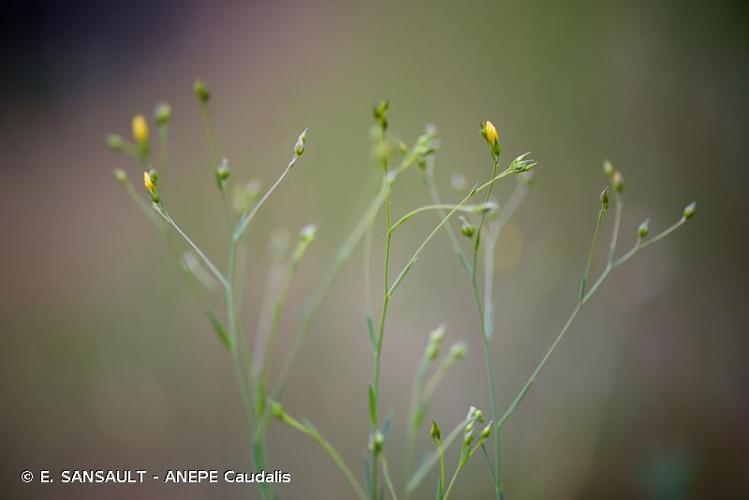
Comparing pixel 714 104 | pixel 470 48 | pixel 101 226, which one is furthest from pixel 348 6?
pixel 714 104

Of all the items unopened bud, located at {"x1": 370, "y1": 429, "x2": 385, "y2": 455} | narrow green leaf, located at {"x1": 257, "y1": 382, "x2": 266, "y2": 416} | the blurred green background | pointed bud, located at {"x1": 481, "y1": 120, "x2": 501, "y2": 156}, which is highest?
the blurred green background

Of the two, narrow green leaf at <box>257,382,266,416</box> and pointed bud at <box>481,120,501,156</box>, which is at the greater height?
pointed bud at <box>481,120,501,156</box>

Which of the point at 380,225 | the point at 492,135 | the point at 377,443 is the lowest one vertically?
the point at 377,443

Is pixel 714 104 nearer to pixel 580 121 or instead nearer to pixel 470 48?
pixel 580 121

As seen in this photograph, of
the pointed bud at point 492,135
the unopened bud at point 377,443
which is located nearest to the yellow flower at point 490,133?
the pointed bud at point 492,135

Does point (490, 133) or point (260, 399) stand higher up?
point (490, 133)

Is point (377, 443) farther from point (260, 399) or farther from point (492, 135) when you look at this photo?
point (492, 135)

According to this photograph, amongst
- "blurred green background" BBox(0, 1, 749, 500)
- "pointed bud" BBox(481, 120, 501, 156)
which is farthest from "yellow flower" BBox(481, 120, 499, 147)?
"blurred green background" BBox(0, 1, 749, 500)

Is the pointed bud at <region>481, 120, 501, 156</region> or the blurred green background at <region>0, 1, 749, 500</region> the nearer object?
the pointed bud at <region>481, 120, 501, 156</region>

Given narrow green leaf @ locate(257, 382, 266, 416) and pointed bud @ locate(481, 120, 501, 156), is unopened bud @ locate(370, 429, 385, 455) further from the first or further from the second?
pointed bud @ locate(481, 120, 501, 156)

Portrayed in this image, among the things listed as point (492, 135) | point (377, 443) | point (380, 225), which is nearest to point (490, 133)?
point (492, 135)
